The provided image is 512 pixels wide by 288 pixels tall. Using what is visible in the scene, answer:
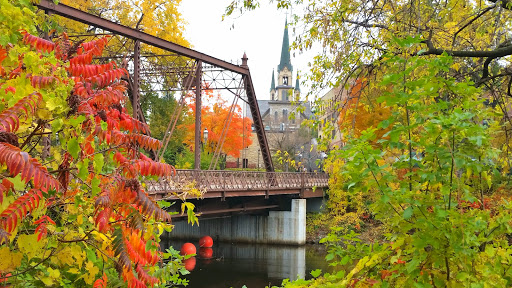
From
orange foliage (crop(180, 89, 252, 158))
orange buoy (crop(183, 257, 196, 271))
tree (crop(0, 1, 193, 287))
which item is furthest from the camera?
orange foliage (crop(180, 89, 252, 158))

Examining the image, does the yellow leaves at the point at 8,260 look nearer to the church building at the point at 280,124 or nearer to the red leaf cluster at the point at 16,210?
the red leaf cluster at the point at 16,210

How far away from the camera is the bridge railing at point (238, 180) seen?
21906 millimetres

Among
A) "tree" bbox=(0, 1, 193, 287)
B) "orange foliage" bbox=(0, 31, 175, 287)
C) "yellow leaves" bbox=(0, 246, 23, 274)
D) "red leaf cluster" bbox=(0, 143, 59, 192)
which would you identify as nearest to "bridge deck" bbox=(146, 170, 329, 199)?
"orange foliage" bbox=(0, 31, 175, 287)

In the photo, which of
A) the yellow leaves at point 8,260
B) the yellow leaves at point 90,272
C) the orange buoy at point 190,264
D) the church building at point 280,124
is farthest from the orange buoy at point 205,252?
the yellow leaves at point 8,260

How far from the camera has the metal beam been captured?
15.4m

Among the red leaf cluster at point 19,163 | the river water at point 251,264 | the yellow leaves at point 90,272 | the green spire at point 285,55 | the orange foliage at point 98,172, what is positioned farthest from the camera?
the green spire at point 285,55

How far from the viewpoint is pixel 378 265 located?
11.1 ft

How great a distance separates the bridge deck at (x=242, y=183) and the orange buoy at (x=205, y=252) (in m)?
4.11

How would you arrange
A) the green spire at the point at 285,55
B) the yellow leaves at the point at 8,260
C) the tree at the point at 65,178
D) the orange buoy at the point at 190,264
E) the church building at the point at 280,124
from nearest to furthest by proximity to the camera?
Result: the tree at the point at 65,178
the yellow leaves at the point at 8,260
the orange buoy at the point at 190,264
the church building at the point at 280,124
the green spire at the point at 285,55

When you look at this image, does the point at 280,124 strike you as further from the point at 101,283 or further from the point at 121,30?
the point at 101,283

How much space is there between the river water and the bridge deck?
11.4 ft

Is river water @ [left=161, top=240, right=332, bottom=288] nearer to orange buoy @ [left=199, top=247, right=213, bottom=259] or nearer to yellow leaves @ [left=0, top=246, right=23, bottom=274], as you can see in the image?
orange buoy @ [left=199, top=247, right=213, bottom=259]

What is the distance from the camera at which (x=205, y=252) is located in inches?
1219

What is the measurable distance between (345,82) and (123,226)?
391 centimetres
